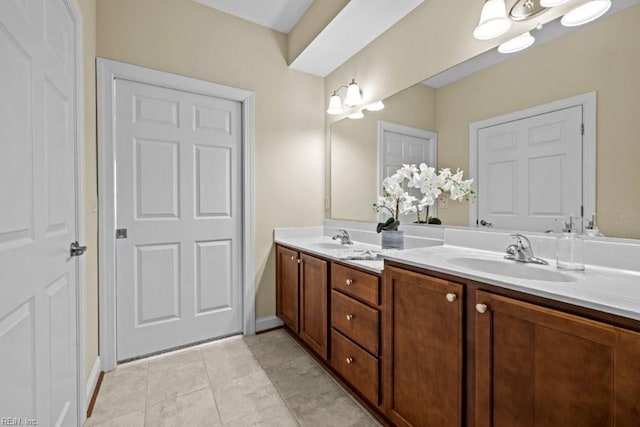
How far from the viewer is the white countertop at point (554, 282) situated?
0.74m

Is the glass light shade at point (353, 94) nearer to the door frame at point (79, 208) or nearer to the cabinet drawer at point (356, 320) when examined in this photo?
the cabinet drawer at point (356, 320)

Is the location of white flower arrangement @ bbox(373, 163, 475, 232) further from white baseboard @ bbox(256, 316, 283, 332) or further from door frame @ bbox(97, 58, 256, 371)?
door frame @ bbox(97, 58, 256, 371)

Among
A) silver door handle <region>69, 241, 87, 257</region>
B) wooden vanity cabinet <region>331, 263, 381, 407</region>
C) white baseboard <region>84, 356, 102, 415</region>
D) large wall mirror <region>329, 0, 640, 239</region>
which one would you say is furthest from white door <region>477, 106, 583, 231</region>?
white baseboard <region>84, 356, 102, 415</region>

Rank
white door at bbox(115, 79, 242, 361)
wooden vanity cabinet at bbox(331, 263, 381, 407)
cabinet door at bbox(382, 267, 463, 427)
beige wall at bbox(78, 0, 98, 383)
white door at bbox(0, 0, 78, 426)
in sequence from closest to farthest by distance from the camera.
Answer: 1. white door at bbox(0, 0, 78, 426)
2. cabinet door at bbox(382, 267, 463, 427)
3. wooden vanity cabinet at bbox(331, 263, 381, 407)
4. beige wall at bbox(78, 0, 98, 383)
5. white door at bbox(115, 79, 242, 361)

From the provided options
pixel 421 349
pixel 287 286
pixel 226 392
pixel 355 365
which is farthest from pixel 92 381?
pixel 421 349

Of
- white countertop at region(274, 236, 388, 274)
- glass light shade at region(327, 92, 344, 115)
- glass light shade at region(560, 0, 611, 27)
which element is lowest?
white countertop at region(274, 236, 388, 274)

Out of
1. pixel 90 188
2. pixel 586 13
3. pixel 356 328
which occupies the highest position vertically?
pixel 586 13

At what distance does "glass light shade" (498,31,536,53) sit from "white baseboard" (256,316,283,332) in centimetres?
255

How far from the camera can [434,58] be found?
1.82m

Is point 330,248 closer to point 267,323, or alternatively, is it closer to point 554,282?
point 267,323

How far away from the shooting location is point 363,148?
2467 millimetres

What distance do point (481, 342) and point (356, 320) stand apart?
0.72 meters

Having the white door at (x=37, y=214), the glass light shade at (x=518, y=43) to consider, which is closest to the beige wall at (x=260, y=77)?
the white door at (x=37, y=214)

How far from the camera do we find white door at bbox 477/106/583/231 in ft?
4.11
